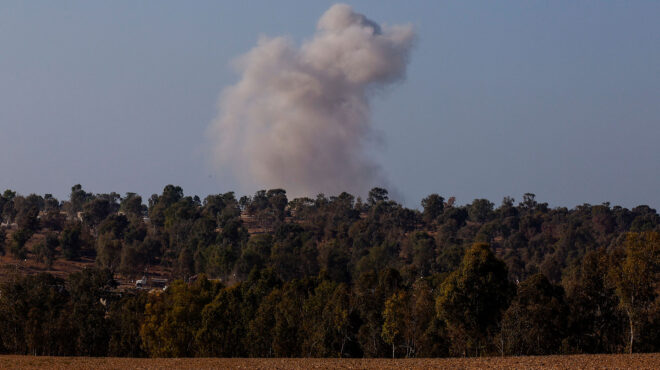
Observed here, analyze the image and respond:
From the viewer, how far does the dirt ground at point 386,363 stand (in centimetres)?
6494

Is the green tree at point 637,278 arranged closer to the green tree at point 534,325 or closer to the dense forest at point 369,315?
the dense forest at point 369,315

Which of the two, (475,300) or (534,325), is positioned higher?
(475,300)

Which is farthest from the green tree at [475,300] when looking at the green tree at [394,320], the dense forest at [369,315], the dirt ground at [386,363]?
the dirt ground at [386,363]

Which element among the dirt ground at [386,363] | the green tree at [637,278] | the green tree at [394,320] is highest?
the green tree at [637,278]

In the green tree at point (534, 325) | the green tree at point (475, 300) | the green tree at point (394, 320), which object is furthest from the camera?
the green tree at point (394, 320)

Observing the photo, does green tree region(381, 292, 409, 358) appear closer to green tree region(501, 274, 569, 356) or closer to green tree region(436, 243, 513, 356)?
green tree region(436, 243, 513, 356)

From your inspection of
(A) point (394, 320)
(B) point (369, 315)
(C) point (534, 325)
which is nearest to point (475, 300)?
(C) point (534, 325)

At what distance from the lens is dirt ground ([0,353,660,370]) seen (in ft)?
213

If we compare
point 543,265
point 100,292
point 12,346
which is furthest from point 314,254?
point 12,346

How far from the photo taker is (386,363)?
244 ft

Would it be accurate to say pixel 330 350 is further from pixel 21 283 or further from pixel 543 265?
pixel 543 265

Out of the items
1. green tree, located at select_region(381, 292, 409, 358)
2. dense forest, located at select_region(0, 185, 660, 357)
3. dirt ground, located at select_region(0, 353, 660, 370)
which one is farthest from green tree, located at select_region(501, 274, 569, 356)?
green tree, located at select_region(381, 292, 409, 358)

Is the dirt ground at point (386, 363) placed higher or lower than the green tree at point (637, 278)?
lower

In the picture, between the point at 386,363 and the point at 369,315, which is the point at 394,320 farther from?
the point at 386,363
